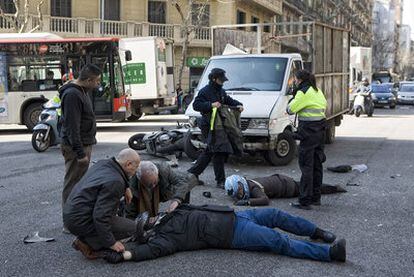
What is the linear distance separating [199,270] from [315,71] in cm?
836

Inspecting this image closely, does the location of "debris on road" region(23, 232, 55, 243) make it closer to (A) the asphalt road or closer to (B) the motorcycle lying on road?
(A) the asphalt road

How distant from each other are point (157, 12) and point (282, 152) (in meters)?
30.9

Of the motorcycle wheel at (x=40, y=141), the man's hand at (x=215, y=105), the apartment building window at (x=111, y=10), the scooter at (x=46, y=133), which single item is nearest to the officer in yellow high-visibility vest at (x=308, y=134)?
the man's hand at (x=215, y=105)

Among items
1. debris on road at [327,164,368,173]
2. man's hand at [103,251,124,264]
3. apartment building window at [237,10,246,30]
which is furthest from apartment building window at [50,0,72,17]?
man's hand at [103,251,124,264]

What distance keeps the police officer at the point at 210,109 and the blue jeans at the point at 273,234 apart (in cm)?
320

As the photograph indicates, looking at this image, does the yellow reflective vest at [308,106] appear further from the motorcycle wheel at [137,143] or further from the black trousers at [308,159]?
the motorcycle wheel at [137,143]

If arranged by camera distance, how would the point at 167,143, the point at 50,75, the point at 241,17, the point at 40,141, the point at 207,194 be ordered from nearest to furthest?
the point at 207,194 → the point at 167,143 → the point at 40,141 → the point at 50,75 → the point at 241,17

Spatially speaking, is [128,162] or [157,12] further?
[157,12]

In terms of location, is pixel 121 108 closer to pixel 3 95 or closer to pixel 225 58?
pixel 3 95

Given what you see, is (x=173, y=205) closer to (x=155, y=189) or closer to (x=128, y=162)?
(x=155, y=189)

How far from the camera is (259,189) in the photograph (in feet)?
26.2

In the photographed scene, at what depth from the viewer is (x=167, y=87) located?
83.1 feet

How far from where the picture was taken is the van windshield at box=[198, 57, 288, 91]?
11.9 meters

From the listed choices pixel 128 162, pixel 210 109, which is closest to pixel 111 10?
pixel 210 109
